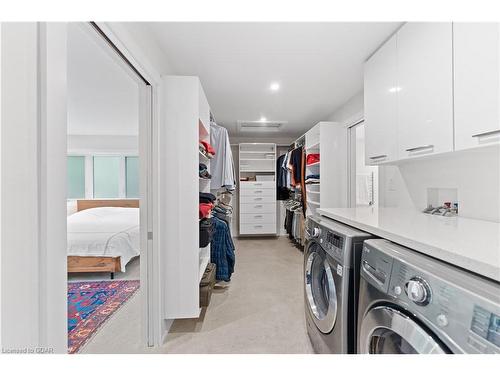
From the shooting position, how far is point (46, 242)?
64 cm

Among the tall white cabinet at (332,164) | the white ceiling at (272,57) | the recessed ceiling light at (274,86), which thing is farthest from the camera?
the tall white cabinet at (332,164)

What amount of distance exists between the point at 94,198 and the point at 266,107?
15.1ft

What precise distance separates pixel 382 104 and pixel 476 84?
65 cm

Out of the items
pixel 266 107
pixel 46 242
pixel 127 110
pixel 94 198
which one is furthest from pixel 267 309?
pixel 94 198

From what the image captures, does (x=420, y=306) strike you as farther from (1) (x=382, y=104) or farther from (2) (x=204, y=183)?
(2) (x=204, y=183)

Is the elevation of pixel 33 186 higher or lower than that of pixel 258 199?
higher

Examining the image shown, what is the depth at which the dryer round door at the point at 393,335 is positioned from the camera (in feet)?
1.95

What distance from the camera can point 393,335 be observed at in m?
0.73

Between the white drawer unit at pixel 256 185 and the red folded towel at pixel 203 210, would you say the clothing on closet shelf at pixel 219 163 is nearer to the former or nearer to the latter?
the red folded towel at pixel 203 210

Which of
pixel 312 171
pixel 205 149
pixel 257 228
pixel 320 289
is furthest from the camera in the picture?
pixel 257 228

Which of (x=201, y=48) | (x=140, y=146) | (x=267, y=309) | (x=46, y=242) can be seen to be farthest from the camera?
(x=267, y=309)

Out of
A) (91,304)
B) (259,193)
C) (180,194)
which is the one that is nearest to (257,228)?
(259,193)

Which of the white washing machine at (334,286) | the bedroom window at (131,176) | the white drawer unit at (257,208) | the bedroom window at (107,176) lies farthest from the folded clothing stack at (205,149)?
the bedroom window at (107,176)

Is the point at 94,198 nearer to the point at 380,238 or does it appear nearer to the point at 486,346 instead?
the point at 380,238
